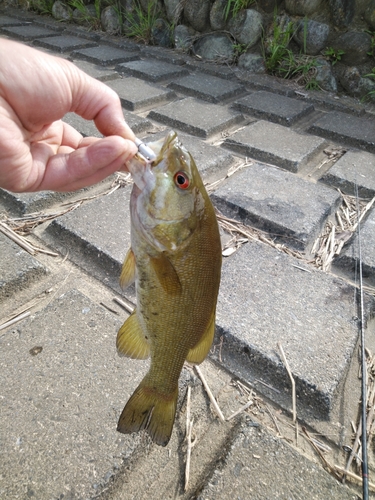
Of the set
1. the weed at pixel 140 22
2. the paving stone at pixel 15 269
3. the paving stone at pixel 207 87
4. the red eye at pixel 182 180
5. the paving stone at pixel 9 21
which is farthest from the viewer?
the paving stone at pixel 9 21

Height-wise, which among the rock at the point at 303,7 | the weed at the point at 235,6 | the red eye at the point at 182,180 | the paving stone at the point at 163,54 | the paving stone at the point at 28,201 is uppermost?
the rock at the point at 303,7

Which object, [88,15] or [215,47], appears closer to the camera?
[215,47]

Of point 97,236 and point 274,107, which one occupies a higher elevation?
point 274,107

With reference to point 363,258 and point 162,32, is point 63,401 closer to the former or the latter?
point 363,258

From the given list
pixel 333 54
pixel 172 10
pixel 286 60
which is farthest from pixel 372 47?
pixel 172 10

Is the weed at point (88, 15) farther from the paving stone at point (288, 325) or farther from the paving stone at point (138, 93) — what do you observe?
the paving stone at point (288, 325)

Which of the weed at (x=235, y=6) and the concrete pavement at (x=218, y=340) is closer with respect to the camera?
the concrete pavement at (x=218, y=340)

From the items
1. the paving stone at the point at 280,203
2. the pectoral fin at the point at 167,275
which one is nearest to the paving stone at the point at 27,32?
the paving stone at the point at 280,203
